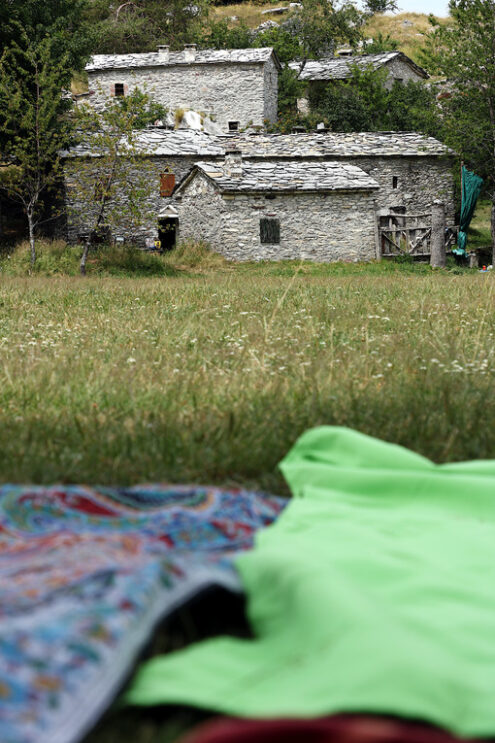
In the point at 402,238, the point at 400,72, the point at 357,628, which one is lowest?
the point at 357,628

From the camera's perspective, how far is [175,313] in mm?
8086

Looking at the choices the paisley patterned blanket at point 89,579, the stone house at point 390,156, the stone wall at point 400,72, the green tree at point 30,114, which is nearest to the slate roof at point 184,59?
the stone wall at point 400,72

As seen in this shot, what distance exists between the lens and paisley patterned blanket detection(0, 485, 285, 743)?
1.32 meters

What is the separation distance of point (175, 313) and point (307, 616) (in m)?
6.62

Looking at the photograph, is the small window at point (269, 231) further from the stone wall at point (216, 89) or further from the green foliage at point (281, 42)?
the green foliage at point (281, 42)

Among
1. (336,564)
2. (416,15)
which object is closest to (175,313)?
(336,564)

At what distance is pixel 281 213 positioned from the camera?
28125 mm

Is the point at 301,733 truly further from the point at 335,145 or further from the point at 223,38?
the point at 223,38

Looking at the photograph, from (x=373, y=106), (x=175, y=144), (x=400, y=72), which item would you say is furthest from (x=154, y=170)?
(x=400, y=72)

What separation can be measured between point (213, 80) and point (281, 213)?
57.4ft

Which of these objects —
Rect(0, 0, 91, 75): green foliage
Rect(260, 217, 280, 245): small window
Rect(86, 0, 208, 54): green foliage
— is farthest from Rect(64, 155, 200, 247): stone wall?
Rect(86, 0, 208, 54): green foliage

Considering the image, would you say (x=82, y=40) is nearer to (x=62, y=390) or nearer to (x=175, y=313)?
(x=175, y=313)

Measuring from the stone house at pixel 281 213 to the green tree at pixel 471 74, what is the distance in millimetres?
7177

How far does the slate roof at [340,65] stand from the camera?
148 ft
